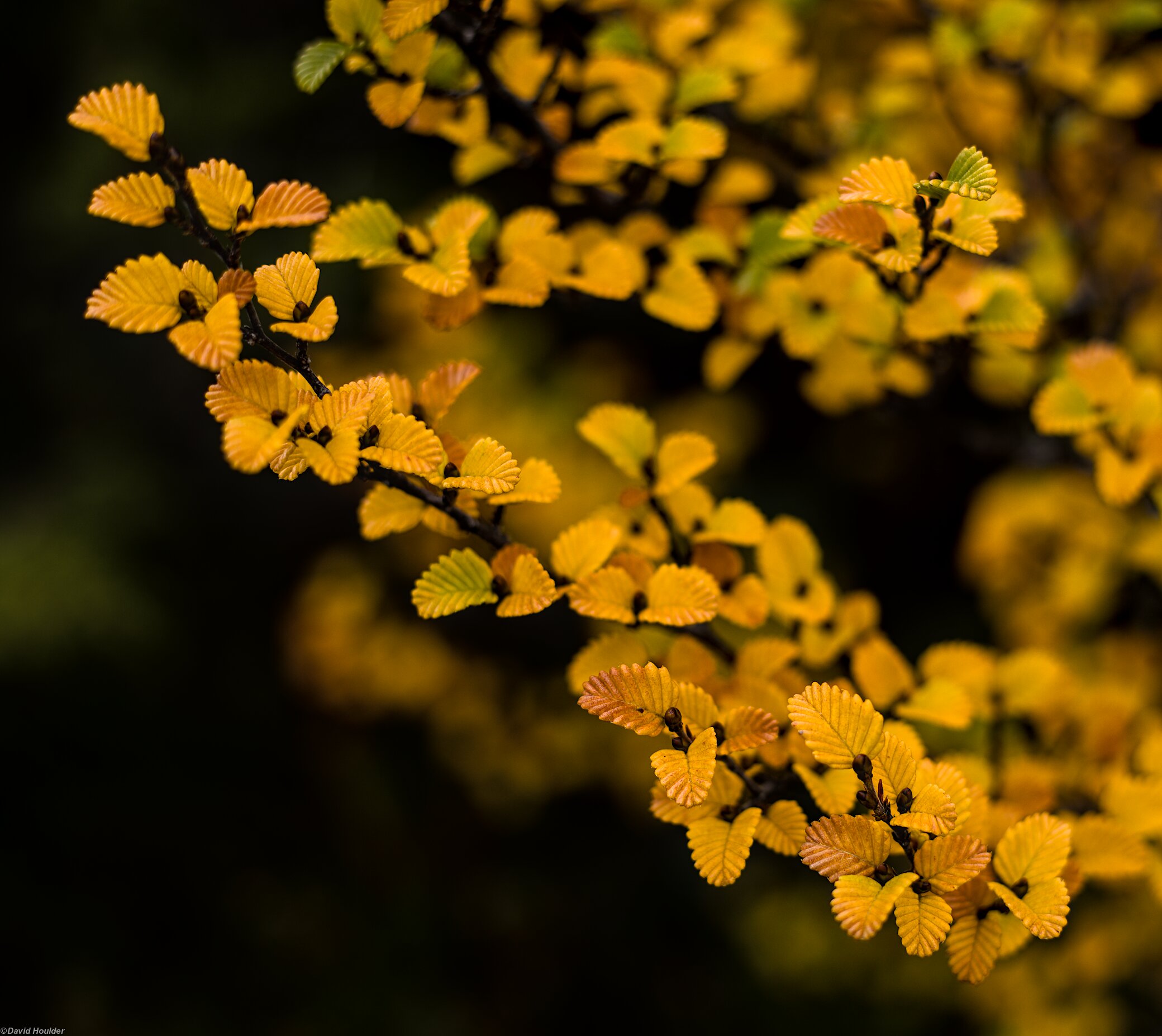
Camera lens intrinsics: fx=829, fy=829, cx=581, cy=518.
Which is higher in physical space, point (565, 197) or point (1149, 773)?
point (565, 197)

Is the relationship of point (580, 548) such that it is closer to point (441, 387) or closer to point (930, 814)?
point (441, 387)

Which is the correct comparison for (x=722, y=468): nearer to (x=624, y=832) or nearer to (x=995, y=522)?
(x=995, y=522)

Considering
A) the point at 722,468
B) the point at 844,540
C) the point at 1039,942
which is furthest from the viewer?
the point at 844,540

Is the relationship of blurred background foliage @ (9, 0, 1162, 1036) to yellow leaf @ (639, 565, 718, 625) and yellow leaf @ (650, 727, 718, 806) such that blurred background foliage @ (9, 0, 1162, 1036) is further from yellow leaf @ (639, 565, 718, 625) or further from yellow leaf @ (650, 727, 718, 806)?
yellow leaf @ (650, 727, 718, 806)

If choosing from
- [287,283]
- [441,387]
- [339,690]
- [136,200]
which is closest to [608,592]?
[441,387]

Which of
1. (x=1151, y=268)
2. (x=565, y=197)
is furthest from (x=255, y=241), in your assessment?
(x=1151, y=268)

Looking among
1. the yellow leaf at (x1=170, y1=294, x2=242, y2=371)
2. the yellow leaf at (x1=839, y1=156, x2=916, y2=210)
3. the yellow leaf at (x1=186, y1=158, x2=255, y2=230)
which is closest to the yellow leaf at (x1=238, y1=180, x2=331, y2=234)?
the yellow leaf at (x1=186, y1=158, x2=255, y2=230)

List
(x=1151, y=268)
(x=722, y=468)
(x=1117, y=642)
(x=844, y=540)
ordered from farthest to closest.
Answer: (x=844, y=540) < (x=722, y=468) < (x=1117, y=642) < (x=1151, y=268)

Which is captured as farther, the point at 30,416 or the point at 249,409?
the point at 30,416

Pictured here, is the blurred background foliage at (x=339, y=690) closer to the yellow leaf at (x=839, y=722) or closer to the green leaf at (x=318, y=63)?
the green leaf at (x=318, y=63)
